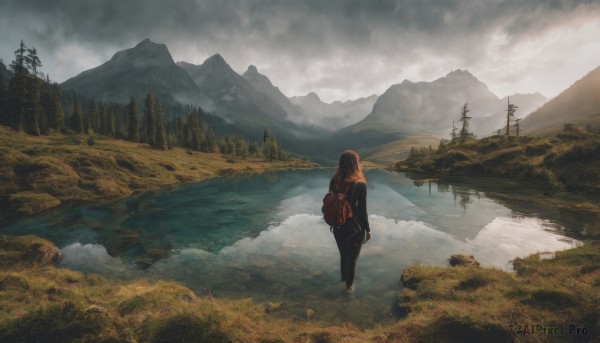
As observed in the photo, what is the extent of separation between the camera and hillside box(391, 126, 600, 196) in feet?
116

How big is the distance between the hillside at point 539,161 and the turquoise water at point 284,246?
16.5 metres

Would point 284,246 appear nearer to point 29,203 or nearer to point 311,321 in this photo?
point 311,321

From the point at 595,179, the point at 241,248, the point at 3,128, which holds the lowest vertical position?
the point at 241,248

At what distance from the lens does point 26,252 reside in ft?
43.2

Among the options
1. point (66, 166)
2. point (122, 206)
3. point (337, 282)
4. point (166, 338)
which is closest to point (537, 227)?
point (337, 282)

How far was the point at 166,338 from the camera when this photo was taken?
17.3 ft

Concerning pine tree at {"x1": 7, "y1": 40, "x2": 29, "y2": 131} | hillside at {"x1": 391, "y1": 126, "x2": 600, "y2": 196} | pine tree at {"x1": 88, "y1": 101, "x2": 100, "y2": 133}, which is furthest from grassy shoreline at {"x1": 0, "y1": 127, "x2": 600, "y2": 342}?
pine tree at {"x1": 88, "y1": 101, "x2": 100, "y2": 133}

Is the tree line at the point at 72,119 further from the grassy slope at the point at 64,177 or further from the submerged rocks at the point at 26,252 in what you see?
the submerged rocks at the point at 26,252

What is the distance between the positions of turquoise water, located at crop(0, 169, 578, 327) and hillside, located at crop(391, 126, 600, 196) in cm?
1652

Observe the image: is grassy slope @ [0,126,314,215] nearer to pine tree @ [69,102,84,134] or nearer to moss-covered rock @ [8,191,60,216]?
moss-covered rock @ [8,191,60,216]

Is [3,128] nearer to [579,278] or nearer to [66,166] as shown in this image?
[66,166]

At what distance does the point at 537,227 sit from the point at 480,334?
1773 centimetres

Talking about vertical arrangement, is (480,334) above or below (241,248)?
above

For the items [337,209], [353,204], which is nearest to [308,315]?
[337,209]
